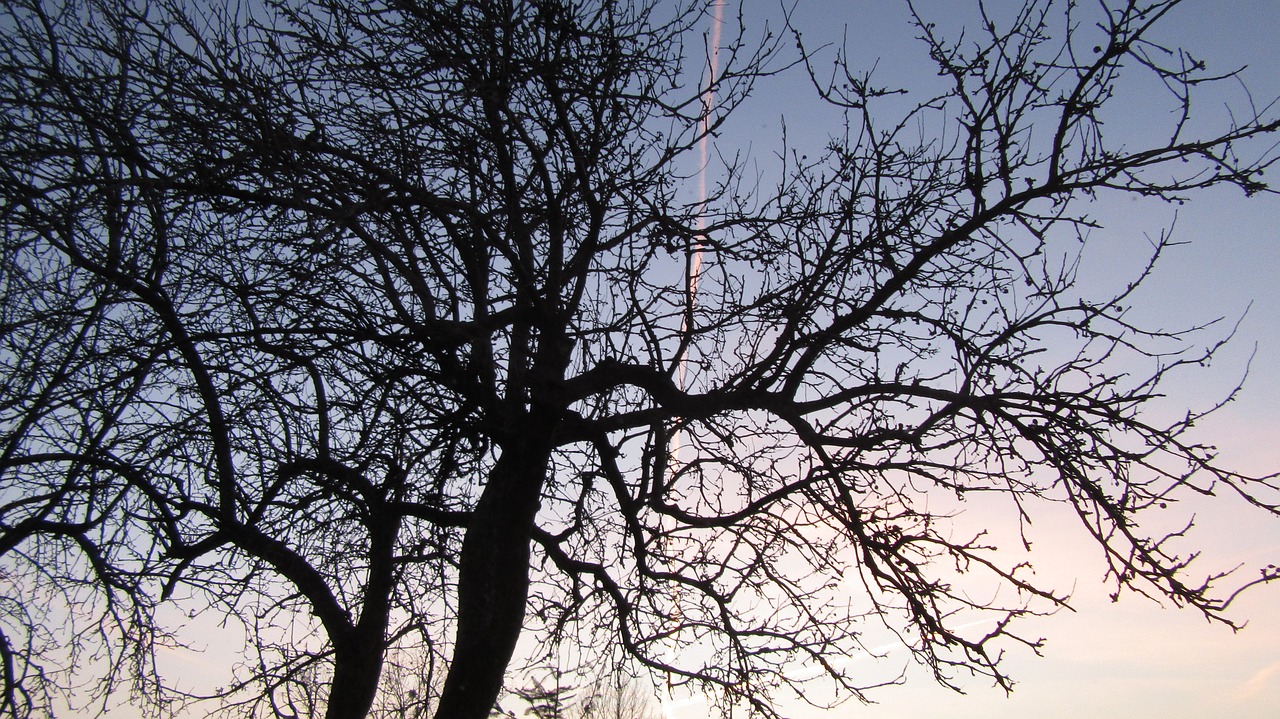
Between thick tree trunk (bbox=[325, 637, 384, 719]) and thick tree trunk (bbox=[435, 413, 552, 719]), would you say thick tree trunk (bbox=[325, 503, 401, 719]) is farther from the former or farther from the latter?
thick tree trunk (bbox=[435, 413, 552, 719])

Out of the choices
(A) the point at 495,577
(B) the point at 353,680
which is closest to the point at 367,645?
(B) the point at 353,680

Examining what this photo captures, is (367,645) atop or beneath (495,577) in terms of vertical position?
atop

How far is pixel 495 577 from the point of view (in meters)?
5.09

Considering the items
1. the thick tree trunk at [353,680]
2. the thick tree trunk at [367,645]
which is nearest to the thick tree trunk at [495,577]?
the thick tree trunk at [367,645]

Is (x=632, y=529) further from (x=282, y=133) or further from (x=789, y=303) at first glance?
(x=282, y=133)

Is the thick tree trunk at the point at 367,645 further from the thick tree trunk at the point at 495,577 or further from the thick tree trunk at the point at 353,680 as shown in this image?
the thick tree trunk at the point at 495,577

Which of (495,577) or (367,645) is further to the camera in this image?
(367,645)

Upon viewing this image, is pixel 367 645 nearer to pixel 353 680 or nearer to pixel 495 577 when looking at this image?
pixel 353 680

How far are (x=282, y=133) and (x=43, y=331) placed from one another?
3.29m

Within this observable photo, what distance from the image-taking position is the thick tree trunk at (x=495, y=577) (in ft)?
16.1

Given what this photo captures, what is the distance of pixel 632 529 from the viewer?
637 cm

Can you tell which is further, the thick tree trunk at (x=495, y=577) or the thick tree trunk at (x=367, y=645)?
the thick tree trunk at (x=367, y=645)

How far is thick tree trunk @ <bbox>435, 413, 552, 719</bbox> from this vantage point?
4.90 metres

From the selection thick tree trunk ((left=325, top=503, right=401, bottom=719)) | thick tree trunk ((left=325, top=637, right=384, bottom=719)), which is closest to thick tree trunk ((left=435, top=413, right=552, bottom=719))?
thick tree trunk ((left=325, top=503, right=401, bottom=719))
